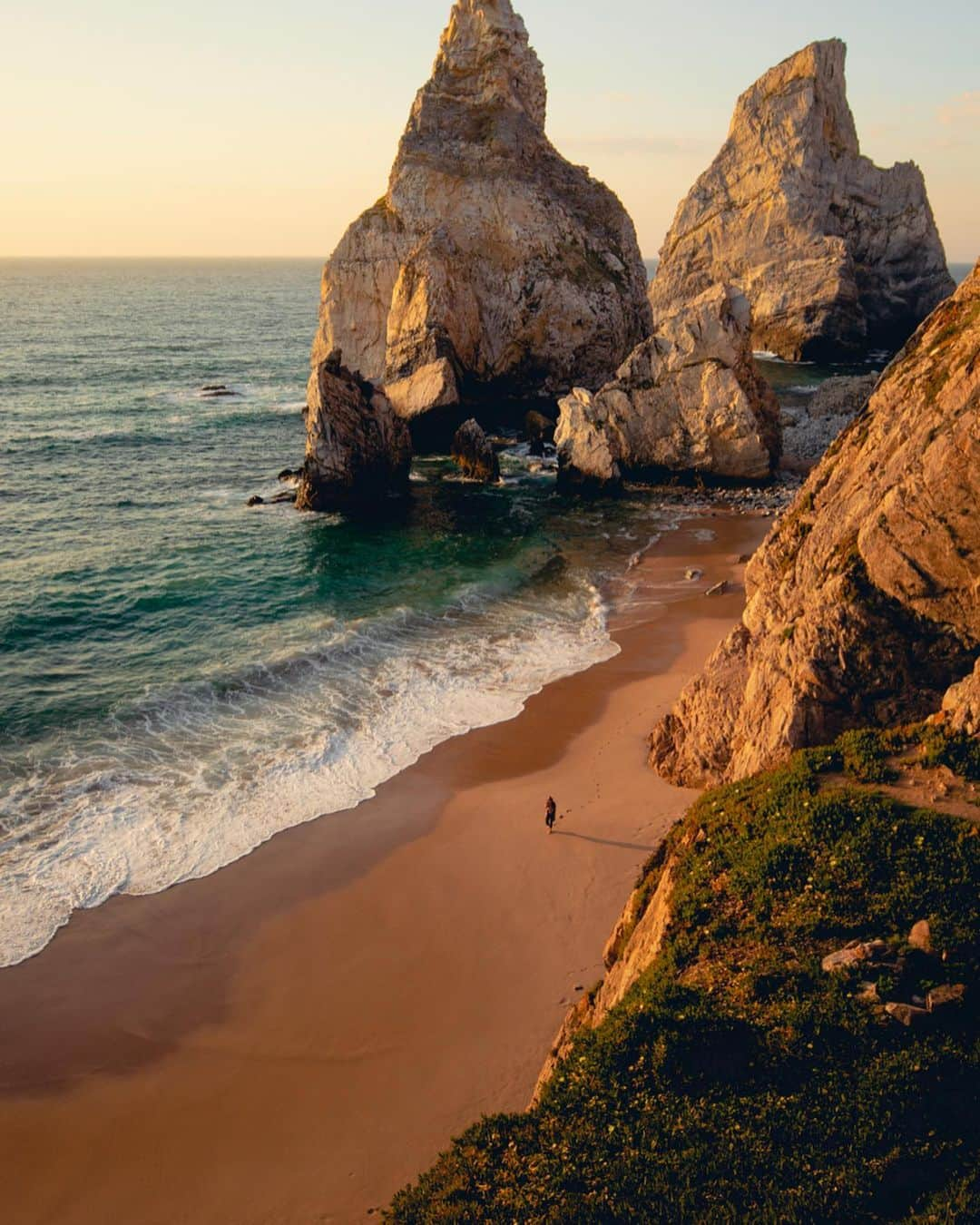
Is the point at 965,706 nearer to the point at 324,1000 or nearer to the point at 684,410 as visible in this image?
the point at 324,1000

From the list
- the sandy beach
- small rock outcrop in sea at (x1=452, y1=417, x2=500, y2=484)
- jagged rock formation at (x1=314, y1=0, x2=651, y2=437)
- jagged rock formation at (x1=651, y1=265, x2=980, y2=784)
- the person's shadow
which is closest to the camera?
the sandy beach

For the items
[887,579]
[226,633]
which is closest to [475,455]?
[226,633]

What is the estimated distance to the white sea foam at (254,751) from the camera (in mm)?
20969

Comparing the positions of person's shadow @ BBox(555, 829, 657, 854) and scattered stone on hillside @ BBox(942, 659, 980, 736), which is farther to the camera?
person's shadow @ BBox(555, 829, 657, 854)

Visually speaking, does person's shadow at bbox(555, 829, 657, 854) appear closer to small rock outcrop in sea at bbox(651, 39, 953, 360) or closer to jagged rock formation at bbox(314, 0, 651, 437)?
jagged rock formation at bbox(314, 0, 651, 437)

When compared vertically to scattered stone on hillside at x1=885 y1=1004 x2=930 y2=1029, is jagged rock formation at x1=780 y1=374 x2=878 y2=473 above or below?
above

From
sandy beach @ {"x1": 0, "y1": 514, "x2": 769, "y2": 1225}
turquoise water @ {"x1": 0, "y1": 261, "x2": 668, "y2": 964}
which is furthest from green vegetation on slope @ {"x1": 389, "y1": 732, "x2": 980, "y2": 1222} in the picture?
turquoise water @ {"x1": 0, "y1": 261, "x2": 668, "y2": 964}

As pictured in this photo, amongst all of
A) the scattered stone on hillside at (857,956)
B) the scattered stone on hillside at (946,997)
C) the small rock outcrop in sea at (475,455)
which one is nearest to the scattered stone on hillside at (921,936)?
the scattered stone on hillside at (857,956)

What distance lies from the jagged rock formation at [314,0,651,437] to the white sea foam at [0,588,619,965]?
89.2 ft

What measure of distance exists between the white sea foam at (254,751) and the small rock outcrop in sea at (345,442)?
A: 14.1 meters

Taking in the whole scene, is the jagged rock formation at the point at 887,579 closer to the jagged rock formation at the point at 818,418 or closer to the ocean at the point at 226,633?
the ocean at the point at 226,633

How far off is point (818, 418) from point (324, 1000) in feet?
177

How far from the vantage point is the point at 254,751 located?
25750 millimetres

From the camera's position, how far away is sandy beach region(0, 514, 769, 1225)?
13.8m
